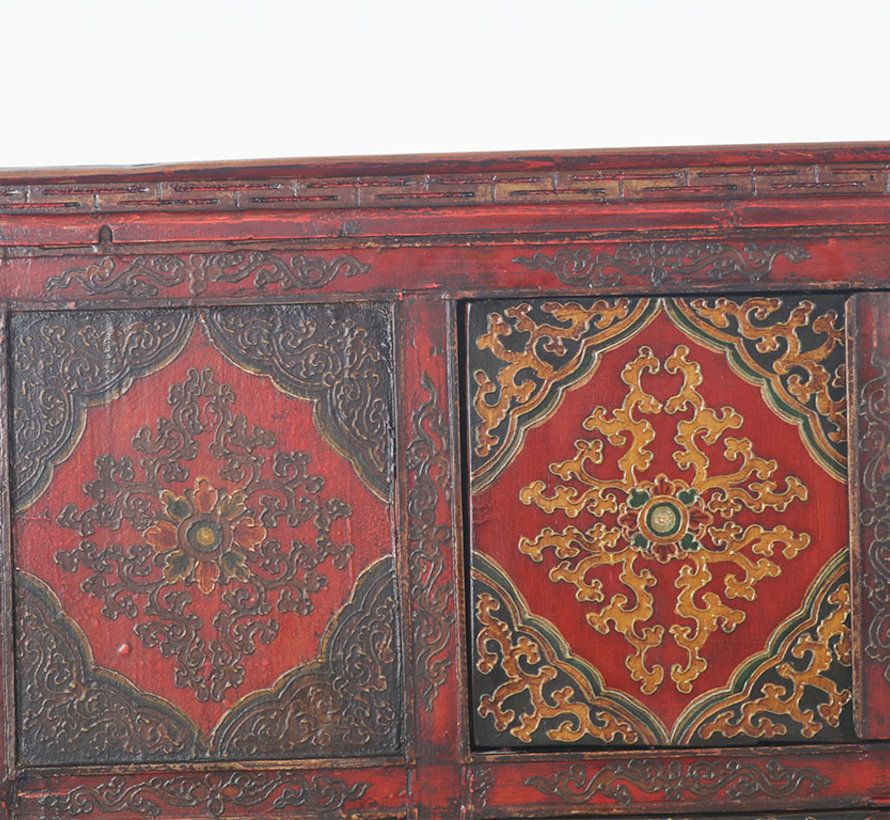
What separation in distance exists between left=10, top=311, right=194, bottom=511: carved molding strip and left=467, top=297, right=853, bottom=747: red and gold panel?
2.59 feet

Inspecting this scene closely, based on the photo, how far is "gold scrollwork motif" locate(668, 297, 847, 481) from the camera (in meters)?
2.01

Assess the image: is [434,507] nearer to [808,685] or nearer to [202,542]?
[202,542]

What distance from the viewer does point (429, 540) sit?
79.7 inches

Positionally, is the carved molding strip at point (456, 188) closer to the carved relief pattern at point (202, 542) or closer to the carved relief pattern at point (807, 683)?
the carved relief pattern at point (202, 542)

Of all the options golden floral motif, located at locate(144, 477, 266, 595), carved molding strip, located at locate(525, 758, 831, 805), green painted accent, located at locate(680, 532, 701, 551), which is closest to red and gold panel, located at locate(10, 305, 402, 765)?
golden floral motif, located at locate(144, 477, 266, 595)

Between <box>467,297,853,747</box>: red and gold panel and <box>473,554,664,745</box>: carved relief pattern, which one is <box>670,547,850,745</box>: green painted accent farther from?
<box>473,554,664,745</box>: carved relief pattern

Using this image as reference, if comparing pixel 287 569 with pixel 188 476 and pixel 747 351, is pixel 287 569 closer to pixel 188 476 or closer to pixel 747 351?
pixel 188 476

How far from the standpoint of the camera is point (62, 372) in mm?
2029

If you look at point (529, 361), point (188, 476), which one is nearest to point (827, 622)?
point (529, 361)

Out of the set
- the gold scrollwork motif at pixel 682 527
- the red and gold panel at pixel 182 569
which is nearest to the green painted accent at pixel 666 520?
the gold scrollwork motif at pixel 682 527

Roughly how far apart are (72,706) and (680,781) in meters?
1.33

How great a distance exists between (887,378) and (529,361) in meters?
0.77

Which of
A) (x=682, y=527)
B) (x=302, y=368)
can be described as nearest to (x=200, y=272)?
(x=302, y=368)

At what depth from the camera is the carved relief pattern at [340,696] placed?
6.65 ft
